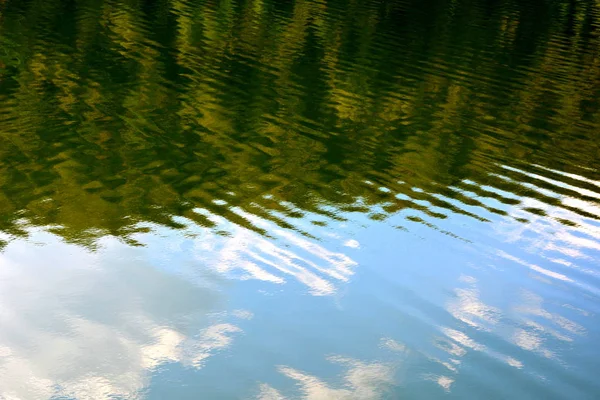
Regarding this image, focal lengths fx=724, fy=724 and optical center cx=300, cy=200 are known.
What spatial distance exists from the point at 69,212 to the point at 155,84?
33.7ft

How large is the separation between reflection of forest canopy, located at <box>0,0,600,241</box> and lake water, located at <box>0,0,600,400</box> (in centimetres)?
10

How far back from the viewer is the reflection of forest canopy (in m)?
14.8

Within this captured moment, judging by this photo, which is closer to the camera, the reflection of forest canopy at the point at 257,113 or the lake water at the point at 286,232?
the lake water at the point at 286,232

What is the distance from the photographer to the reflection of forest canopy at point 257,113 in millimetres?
14781

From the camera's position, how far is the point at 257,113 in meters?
20.7

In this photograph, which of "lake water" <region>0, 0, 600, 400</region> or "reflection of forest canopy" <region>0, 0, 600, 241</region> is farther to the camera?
"reflection of forest canopy" <region>0, 0, 600, 241</region>

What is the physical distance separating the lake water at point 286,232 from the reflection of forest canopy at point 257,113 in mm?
97

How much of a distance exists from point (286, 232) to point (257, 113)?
814 centimetres

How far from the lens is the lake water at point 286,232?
9703mm

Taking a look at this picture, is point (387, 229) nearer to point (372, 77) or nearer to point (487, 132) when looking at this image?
point (487, 132)

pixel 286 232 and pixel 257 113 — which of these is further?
pixel 257 113

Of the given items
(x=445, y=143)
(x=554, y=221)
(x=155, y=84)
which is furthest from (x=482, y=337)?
(x=155, y=84)

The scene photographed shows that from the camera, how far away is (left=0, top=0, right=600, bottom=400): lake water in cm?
970

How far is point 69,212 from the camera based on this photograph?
13.3m
